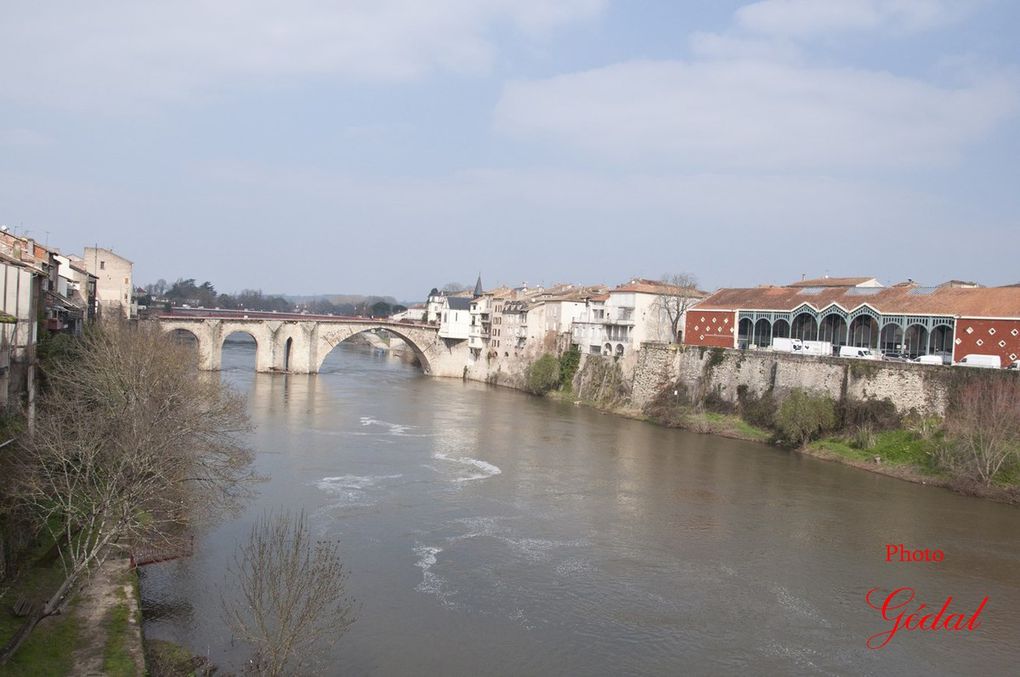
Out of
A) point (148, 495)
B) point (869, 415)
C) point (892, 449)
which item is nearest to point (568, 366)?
point (869, 415)

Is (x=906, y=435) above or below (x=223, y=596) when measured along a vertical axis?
above

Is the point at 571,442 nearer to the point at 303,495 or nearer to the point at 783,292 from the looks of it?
the point at 303,495

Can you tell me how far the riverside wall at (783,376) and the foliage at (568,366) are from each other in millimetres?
4655

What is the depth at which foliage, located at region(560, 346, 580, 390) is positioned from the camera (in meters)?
41.6

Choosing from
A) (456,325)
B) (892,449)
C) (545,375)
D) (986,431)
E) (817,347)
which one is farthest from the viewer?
(456,325)

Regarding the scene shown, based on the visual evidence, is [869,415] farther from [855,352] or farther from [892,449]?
[855,352]

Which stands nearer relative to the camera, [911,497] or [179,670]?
[179,670]

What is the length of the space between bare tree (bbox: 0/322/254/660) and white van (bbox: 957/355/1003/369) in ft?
69.2

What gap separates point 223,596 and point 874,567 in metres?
11.4

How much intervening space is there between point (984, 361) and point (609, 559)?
16601 millimetres

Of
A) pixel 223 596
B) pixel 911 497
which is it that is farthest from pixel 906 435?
pixel 223 596

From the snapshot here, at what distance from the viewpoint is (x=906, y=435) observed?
25.2m

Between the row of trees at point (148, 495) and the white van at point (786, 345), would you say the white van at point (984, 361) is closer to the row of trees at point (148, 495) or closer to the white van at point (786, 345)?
the white van at point (786, 345)

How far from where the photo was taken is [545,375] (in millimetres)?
41750
